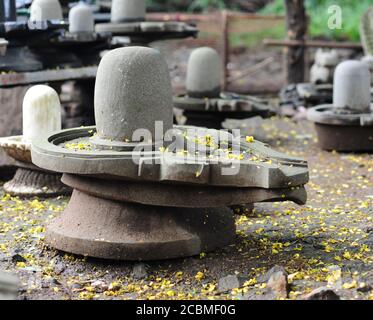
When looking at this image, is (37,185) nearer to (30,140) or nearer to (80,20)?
(30,140)

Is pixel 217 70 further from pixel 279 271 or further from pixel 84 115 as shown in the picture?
pixel 279 271

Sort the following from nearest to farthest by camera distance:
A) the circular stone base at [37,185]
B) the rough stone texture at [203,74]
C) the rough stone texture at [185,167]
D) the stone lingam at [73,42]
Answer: the rough stone texture at [185,167] < the circular stone base at [37,185] < the stone lingam at [73,42] < the rough stone texture at [203,74]

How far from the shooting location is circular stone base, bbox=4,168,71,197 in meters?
7.90

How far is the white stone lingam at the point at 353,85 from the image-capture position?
10.0 m

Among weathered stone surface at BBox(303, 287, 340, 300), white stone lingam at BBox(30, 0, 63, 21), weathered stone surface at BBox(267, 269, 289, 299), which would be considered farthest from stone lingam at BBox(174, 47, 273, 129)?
weathered stone surface at BBox(303, 287, 340, 300)

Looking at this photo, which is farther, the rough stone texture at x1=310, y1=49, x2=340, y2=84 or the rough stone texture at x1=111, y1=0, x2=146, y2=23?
the rough stone texture at x1=310, y1=49, x2=340, y2=84

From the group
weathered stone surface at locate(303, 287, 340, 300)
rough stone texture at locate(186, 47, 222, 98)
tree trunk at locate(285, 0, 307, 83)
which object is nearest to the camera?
weathered stone surface at locate(303, 287, 340, 300)

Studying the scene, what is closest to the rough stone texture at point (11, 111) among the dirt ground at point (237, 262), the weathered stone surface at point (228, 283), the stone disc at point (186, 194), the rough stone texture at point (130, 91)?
the dirt ground at point (237, 262)

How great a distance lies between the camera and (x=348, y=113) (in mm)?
10188

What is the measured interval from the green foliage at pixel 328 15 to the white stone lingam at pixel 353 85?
325 inches

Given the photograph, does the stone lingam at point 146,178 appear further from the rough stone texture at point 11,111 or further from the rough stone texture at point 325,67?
the rough stone texture at point 325,67

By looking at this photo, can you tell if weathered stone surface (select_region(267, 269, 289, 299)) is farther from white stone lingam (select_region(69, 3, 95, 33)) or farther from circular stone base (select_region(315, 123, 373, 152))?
white stone lingam (select_region(69, 3, 95, 33))

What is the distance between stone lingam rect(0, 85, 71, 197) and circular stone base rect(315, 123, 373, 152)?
3.81 metres
